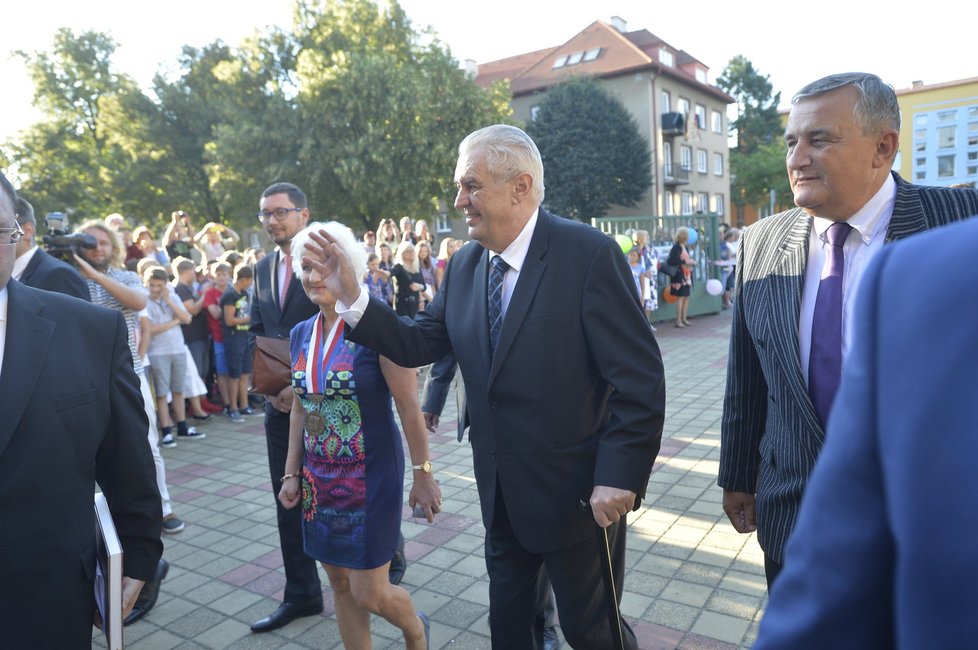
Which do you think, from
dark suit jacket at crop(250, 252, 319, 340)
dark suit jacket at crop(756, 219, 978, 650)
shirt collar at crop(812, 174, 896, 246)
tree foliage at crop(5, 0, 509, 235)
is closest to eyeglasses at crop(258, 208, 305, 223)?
dark suit jacket at crop(250, 252, 319, 340)

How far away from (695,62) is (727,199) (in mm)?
9559

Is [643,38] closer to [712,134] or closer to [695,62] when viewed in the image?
[695,62]

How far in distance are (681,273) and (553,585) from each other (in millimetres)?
12538

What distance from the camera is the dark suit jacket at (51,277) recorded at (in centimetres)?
319

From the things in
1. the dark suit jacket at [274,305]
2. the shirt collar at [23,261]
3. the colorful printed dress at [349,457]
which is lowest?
the colorful printed dress at [349,457]

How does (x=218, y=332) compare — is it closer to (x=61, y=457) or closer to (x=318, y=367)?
(x=318, y=367)

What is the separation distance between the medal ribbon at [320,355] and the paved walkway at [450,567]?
1408 millimetres

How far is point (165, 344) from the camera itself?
294 inches

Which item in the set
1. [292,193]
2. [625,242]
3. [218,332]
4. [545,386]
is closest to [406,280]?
[218,332]

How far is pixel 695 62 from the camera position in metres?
43.9

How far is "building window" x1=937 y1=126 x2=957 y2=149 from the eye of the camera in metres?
51.9

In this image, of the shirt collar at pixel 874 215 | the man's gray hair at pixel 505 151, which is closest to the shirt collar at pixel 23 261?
the man's gray hair at pixel 505 151

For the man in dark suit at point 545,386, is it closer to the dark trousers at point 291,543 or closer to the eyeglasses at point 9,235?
the eyeglasses at point 9,235

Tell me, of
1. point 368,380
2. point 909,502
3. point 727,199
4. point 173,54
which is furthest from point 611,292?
point 727,199
